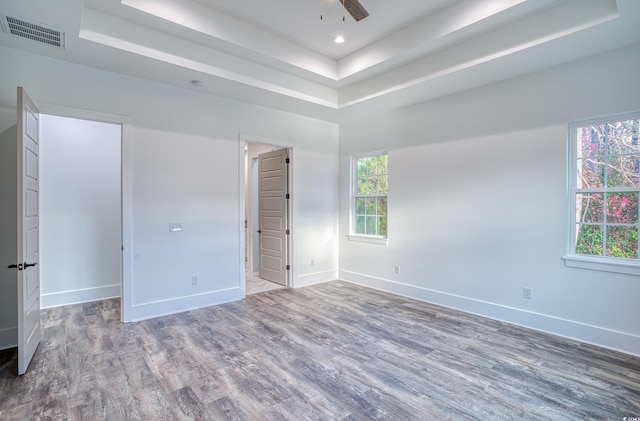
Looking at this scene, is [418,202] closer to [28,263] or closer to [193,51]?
[193,51]

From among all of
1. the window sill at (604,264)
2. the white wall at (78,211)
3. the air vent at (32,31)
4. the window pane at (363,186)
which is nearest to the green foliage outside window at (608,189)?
the window sill at (604,264)

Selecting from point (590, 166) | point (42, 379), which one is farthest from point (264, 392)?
point (590, 166)

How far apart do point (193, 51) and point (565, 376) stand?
4.78 meters

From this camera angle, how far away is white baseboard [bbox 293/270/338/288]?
5.43m

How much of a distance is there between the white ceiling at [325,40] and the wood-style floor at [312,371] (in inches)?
116

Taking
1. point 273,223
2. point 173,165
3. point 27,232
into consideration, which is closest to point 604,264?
point 273,223

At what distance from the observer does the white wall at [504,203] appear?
10.3ft

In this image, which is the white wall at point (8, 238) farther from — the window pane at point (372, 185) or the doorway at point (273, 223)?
the window pane at point (372, 185)

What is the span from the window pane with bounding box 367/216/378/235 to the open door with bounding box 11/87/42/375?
4.41 meters

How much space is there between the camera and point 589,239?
330 cm

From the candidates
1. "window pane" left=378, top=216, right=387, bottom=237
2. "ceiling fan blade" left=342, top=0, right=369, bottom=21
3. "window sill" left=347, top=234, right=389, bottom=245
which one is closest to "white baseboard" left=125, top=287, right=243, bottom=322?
"window sill" left=347, top=234, right=389, bottom=245

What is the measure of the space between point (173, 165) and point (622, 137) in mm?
5027

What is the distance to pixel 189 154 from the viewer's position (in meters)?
4.22

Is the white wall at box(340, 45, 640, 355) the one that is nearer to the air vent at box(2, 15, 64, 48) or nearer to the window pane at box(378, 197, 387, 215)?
the window pane at box(378, 197, 387, 215)
